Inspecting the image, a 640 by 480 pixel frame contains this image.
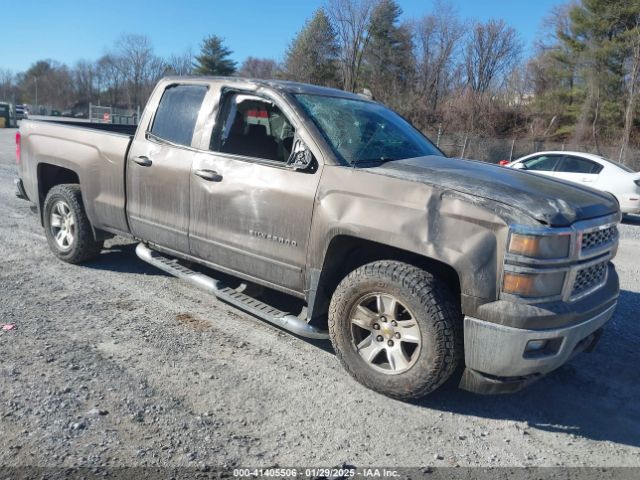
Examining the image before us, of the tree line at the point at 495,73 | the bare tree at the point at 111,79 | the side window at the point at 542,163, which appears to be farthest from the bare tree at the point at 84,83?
the side window at the point at 542,163

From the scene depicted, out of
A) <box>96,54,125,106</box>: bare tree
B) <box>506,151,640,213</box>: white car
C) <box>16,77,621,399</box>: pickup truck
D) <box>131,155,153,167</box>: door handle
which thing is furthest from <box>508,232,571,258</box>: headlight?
<box>96,54,125,106</box>: bare tree

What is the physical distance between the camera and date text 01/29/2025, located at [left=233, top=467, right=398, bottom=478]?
2.68 m

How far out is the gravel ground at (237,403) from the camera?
2859 millimetres

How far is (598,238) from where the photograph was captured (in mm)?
3322

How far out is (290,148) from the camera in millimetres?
4273

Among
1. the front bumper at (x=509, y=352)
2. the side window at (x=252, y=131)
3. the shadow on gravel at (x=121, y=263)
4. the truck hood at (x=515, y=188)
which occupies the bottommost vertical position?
the shadow on gravel at (x=121, y=263)

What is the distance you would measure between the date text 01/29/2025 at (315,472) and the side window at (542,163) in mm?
11708

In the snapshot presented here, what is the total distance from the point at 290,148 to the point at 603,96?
35.0m

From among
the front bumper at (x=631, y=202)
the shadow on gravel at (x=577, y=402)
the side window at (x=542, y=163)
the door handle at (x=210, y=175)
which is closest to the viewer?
the shadow on gravel at (x=577, y=402)

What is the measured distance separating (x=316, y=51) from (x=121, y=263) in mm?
38096

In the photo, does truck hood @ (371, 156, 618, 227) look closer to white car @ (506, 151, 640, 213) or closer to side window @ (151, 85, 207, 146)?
side window @ (151, 85, 207, 146)

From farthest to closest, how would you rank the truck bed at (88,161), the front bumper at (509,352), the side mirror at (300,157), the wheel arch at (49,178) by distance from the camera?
the wheel arch at (49,178) → the truck bed at (88,161) → the side mirror at (300,157) → the front bumper at (509,352)

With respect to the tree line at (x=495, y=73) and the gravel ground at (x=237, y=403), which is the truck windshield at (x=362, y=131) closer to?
the gravel ground at (x=237, y=403)

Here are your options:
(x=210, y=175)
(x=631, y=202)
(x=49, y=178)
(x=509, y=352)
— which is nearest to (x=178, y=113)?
(x=210, y=175)
